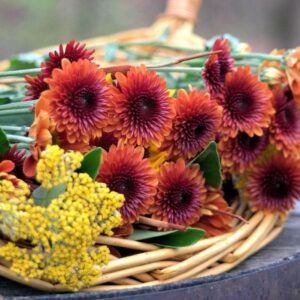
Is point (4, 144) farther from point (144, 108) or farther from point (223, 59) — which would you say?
point (223, 59)

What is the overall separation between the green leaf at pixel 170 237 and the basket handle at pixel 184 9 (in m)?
0.99

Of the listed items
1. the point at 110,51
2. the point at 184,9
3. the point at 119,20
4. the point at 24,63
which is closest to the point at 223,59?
the point at 24,63

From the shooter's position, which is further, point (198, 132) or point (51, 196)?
point (198, 132)

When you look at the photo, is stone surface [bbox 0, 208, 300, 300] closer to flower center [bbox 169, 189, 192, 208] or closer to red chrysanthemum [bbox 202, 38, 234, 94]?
flower center [bbox 169, 189, 192, 208]

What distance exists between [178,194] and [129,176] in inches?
2.9

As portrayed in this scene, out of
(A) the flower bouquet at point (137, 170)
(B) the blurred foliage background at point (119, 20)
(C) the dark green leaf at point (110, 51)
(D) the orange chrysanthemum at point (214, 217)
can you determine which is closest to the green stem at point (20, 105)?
(A) the flower bouquet at point (137, 170)

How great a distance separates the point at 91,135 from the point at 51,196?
0.11 meters

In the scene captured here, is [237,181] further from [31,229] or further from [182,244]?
[31,229]

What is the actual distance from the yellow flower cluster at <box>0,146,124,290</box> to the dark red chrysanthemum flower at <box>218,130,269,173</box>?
0.24 m

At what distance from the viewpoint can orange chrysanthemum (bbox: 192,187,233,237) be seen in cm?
79

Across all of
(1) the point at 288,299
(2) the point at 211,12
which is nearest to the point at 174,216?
(1) the point at 288,299

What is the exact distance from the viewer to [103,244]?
0.70m

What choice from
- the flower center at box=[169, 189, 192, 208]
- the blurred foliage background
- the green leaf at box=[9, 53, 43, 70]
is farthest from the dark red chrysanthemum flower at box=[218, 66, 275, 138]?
the blurred foliage background

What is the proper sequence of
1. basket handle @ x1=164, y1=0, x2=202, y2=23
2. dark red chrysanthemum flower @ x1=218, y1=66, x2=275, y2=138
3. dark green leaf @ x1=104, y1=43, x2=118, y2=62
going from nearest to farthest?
1. dark red chrysanthemum flower @ x1=218, y1=66, x2=275, y2=138
2. dark green leaf @ x1=104, y1=43, x2=118, y2=62
3. basket handle @ x1=164, y1=0, x2=202, y2=23
